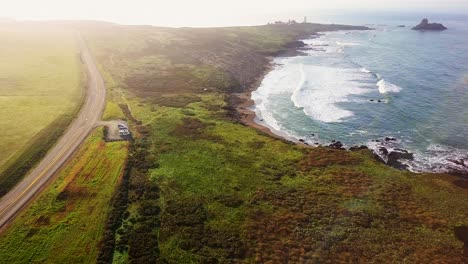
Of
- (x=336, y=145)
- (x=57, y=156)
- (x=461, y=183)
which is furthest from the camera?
(x=336, y=145)

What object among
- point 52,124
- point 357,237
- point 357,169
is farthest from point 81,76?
point 357,237

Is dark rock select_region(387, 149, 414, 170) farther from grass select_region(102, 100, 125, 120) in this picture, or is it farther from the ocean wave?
grass select_region(102, 100, 125, 120)

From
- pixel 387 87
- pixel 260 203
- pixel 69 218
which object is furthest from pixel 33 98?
pixel 387 87

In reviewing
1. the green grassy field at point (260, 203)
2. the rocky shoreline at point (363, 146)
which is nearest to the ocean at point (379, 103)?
the rocky shoreline at point (363, 146)

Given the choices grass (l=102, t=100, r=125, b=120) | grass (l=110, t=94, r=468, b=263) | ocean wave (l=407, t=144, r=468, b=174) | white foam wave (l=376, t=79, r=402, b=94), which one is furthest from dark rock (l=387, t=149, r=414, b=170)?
grass (l=102, t=100, r=125, b=120)

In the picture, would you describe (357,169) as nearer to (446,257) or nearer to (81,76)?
(446,257)

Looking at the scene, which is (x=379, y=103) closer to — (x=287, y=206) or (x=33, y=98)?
(x=287, y=206)
